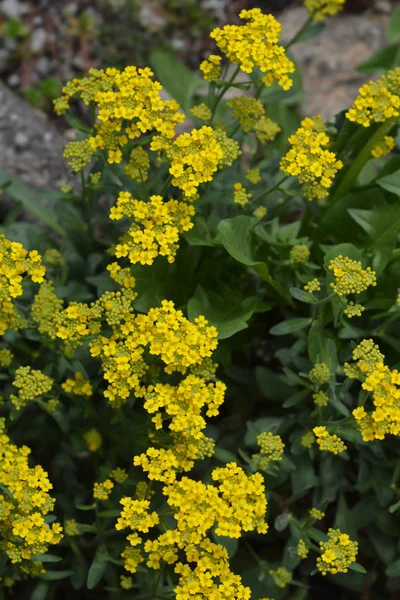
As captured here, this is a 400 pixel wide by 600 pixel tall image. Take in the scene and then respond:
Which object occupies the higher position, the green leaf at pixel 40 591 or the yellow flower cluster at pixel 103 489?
the yellow flower cluster at pixel 103 489

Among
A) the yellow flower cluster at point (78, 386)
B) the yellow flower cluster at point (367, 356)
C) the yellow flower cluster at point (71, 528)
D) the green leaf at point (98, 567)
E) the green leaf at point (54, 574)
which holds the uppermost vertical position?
the yellow flower cluster at point (367, 356)

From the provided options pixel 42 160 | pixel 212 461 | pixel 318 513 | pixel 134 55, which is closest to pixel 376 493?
pixel 318 513

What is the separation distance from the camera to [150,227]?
327 cm

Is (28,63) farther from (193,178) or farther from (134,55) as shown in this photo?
(193,178)

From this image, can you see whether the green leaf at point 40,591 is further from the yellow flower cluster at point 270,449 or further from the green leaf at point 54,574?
the yellow flower cluster at point 270,449

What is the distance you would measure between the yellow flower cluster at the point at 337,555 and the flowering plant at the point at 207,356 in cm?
1

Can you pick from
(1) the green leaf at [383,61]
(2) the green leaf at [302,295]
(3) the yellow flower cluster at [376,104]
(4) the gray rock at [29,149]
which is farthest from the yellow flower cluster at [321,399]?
(4) the gray rock at [29,149]

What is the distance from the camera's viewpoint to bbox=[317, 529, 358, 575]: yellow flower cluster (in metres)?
3.11

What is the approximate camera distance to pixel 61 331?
3.30m

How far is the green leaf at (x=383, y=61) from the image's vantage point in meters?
5.09

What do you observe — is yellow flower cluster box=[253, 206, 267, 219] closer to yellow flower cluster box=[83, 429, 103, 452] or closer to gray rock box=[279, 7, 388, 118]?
yellow flower cluster box=[83, 429, 103, 452]

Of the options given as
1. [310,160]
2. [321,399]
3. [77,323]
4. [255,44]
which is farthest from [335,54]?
[77,323]

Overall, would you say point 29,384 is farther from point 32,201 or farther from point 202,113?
point 32,201

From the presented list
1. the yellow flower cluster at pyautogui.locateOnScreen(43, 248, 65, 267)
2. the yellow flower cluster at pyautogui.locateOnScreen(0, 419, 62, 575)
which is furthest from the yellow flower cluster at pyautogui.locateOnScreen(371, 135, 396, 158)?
the yellow flower cluster at pyautogui.locateOnScreen(0, 419, 62, 575)
